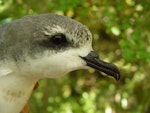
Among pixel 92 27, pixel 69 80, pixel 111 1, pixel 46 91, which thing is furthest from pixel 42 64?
pixel 69 80

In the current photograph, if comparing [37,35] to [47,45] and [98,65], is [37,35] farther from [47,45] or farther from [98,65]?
[98,65]

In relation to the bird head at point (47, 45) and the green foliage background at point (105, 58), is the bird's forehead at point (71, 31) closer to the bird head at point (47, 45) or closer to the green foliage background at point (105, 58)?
the bird head at point (47, 45)

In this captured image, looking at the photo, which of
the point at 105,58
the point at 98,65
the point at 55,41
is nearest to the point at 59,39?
the point at 55,41

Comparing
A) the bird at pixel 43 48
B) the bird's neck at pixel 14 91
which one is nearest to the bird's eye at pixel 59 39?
the bird at pixel 43 48

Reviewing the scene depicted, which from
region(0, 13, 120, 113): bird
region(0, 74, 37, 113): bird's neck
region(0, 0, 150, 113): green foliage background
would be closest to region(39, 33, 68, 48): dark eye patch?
region(0, 13, 120, 113): bird

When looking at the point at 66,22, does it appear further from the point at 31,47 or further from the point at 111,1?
the point at 111,1
